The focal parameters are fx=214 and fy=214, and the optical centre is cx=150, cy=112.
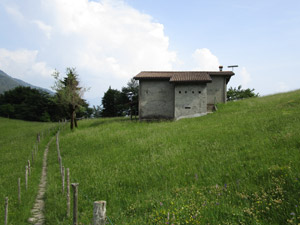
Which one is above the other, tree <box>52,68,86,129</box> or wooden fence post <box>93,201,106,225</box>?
tree <box>52,68,86,129</box>

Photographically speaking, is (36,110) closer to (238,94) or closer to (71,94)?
(71,94)

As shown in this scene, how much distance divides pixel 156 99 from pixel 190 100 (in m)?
4.96

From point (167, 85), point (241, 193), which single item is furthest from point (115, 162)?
point (167, 85)

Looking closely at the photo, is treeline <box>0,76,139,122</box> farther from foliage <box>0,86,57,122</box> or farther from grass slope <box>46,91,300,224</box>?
grass slope <box>46,91,300,224</box>

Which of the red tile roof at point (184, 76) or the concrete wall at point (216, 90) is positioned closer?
the red tile roof at point (184, 76)

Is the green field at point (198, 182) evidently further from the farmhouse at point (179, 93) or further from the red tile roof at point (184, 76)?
the red tile roof at point (184, 76)

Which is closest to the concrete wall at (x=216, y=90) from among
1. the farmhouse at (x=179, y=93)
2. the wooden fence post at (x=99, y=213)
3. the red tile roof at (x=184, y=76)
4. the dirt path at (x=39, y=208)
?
the farmhouse at (x=179, y=93)

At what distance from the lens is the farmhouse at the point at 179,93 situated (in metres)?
28.4

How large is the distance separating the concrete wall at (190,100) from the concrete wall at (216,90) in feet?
11.4

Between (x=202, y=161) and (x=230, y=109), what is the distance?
62.8ft

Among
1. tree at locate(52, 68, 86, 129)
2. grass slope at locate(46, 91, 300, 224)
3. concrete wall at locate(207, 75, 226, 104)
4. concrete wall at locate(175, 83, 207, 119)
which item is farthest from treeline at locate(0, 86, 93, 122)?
grass slope at locate(46, 91, 300, 224)

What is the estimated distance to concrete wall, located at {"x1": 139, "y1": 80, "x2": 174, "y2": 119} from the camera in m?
30.5

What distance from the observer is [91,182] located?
972cm

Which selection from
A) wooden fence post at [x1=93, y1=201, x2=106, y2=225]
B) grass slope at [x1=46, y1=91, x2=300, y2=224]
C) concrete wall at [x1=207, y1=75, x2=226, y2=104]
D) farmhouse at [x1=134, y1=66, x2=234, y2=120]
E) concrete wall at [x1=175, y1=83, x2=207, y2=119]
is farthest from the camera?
concrete wall at [x1=207, y1=75, x2=226, y2=104]
